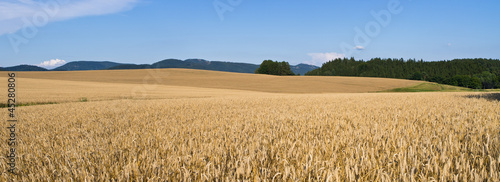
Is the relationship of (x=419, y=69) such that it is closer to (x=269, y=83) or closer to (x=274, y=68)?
(x=274, y=68)

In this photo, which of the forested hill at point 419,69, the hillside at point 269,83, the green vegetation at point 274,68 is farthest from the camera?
the forested hill at point 419,69

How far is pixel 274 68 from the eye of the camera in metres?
107

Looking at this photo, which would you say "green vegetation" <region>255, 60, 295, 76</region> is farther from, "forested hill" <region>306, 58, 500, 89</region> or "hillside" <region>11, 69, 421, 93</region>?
"forested hill" <region>306, 58, 500, 89</region>

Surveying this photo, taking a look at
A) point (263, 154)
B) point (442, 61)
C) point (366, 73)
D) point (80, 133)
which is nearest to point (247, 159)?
point (263, 154)

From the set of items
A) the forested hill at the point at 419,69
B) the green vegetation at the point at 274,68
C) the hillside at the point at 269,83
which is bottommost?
the hillside at the point at 269,83

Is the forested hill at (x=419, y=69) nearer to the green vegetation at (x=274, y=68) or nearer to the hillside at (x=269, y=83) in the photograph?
the green vegetation at (x=274, y=68)

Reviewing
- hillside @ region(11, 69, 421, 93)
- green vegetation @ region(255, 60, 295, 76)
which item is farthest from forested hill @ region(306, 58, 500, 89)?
hillside @ region(11, 69, 421, 93)

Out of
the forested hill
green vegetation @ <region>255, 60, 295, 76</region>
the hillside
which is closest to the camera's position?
the hillside

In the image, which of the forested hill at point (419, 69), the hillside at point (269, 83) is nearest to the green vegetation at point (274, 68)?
the hillside at point (269, 83)

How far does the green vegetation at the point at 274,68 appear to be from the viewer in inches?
4188

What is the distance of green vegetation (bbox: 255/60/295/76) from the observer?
349ft

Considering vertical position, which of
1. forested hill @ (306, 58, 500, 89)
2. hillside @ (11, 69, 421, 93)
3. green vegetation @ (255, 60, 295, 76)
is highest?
forested hill @ (306, 58, 500, 89)

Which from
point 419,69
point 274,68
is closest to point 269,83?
point 274,68

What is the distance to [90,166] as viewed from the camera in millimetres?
2627
